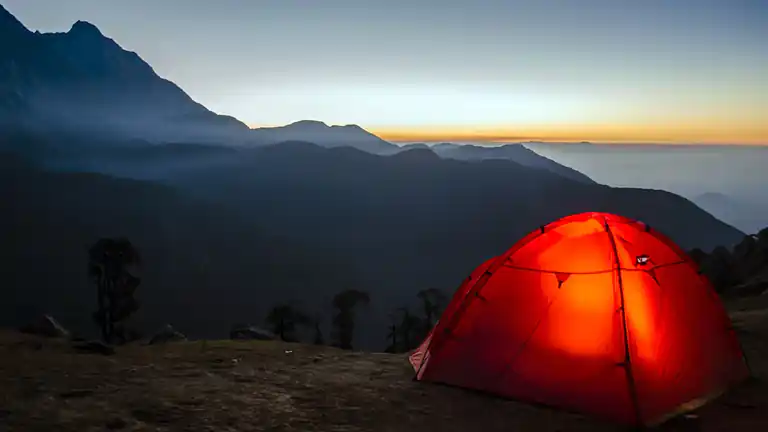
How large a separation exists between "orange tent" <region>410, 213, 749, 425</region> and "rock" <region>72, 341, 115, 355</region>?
23.2ft

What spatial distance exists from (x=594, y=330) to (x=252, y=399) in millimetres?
5631

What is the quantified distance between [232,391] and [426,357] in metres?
3.54

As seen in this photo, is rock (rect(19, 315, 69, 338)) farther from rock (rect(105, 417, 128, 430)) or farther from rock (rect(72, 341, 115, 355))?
rock (rect(105, 417, 128, 430))

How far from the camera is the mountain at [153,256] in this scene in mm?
115250

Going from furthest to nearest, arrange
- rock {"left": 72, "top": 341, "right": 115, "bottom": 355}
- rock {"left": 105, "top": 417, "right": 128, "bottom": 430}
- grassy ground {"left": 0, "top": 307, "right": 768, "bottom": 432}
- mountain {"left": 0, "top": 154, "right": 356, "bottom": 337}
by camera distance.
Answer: mountain {"left": 0, "top": 154, "right": 356, "bottom": 337} < rock {"left": 72, "top": 341, "right": 115, "bottom": 355} < grassy ground {"left": 0, "top": 307, "right": 768, "bottom": 432} < rock {"left": 105, "top": 417, "right": 128, "bottom": 430}

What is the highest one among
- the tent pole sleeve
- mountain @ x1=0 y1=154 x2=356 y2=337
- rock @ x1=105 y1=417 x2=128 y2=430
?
the tent pole sleeve

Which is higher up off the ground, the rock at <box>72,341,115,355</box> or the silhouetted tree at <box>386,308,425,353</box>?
the rock at <box>72,341,115,355</box>

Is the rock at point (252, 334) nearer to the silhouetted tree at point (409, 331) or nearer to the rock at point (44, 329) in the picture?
the rock at point (44, 329)

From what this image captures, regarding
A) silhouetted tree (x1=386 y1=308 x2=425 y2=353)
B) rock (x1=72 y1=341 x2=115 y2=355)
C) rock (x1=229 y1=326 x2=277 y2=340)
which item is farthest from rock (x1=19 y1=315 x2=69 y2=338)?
silhouetted tree (x1=386 y1=308 x2=425 y2=353)

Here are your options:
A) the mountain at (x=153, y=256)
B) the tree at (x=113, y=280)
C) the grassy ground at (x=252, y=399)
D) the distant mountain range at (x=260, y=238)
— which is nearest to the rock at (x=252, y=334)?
the grassy ground at (x=252, y=399)

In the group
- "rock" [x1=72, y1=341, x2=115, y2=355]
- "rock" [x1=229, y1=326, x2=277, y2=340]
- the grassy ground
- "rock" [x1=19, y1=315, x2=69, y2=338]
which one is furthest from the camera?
"rock" [x1=229, y1=326, x2=277, y2=340]

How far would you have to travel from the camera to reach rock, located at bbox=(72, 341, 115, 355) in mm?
13094

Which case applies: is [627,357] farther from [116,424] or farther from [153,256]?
[153,256]

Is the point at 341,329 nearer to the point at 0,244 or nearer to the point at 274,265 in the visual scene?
the point at 274,265
